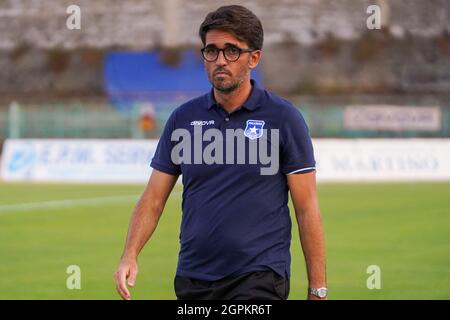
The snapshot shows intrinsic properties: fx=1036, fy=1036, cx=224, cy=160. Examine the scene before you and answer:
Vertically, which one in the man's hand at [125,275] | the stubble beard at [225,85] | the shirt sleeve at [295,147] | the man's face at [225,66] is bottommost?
the man's hand at [125,275]

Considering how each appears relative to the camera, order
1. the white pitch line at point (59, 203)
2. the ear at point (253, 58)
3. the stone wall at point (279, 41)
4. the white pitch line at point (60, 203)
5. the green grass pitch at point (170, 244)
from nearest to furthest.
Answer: the ear at point (253, 58) < the green grass pitch at point (170, 244) < the white pitch line at point (60, 203) < the white pitch line at point (59, 203) < the stone wall at point (279, 41)

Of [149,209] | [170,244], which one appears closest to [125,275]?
[149,209]

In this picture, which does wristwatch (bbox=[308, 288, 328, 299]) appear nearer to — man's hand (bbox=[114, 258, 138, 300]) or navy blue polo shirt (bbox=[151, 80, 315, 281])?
navy blue polo shirt (bbox=[151, 80, 315, 281])

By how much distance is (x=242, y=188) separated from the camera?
5.57 metres

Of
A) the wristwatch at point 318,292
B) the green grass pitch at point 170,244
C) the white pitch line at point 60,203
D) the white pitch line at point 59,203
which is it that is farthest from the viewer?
the white pitch line at point 59,203

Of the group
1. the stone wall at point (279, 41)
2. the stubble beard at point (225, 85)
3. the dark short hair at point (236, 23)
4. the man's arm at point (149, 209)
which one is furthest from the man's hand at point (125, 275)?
the stone wall at point (279, 41)

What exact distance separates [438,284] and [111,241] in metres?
5.43

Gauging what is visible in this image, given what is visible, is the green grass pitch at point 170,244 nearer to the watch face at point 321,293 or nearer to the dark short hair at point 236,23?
the watch face at point 321,293

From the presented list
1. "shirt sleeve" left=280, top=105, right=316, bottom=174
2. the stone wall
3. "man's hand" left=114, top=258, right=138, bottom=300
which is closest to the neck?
"shirt sleeve" left=280, top=105, right=316, bottom=174

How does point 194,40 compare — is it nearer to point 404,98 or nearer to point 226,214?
point 404,98

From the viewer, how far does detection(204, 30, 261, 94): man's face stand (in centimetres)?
557

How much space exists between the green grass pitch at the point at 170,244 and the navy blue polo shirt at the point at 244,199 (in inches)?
202

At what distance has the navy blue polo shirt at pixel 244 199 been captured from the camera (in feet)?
18.2
